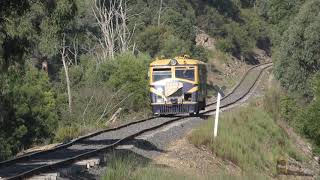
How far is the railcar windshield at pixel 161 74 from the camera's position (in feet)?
100

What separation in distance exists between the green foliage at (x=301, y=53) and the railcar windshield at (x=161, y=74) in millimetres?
30820

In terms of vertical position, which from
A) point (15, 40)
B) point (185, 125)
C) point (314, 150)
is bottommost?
point (314, 150)

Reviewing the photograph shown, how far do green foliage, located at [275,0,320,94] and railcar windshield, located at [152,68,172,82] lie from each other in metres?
30.8

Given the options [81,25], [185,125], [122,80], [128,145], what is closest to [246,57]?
[81,25]

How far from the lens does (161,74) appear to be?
3077 centimetres

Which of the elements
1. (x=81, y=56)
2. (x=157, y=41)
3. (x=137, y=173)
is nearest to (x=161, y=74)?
(x=137, y=173)

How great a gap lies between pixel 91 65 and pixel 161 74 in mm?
26076

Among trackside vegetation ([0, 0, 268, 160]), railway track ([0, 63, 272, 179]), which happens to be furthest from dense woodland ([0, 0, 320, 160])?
railway track ([0, 63, 272, 179])

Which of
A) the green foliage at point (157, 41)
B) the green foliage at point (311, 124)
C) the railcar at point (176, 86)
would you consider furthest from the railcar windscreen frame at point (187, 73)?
the green foliage at point (157, 41)

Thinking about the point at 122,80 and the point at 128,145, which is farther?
the point at 122,80

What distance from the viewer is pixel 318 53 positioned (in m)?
59.6

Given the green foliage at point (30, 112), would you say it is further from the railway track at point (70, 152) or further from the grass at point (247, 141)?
the grass at point (247, 141)

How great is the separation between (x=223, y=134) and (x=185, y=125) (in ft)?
15.2

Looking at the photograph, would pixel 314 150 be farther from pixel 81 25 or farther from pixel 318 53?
pixel 81 25
